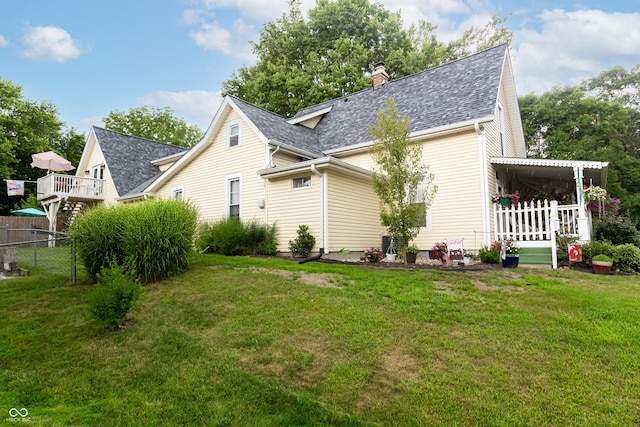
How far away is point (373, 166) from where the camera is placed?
39.4ft

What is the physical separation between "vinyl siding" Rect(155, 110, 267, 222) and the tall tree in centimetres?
1756

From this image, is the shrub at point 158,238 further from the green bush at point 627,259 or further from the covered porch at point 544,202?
the green bush at point 627,259

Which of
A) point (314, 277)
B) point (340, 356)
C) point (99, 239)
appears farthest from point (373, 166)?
point (340, 356)

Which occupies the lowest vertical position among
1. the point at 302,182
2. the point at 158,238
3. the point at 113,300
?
the point at 113,300

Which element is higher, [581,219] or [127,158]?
[127,158]

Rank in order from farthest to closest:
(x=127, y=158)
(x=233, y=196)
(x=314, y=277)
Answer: (x=127, y=158), (x=233, y=196), (x=314, y=277)

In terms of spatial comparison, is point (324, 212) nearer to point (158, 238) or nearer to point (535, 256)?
point (158, 238)

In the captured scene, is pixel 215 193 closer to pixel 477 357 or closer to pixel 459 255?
pixel 459 255

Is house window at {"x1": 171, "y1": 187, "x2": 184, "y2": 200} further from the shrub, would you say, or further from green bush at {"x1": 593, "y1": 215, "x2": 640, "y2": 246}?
green bush at {"x1": 593, "y1": 215, "x2": 640, "y2": 246}

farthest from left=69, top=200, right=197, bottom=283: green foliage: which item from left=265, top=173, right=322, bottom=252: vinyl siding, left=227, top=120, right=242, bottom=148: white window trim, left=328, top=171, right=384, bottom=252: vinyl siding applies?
left=227, top=120, right=242, bottom=148: white window trim

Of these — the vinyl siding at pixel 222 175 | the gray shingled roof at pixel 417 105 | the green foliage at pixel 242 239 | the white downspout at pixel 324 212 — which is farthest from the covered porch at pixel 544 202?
the vinyl siding at pixel 222 175

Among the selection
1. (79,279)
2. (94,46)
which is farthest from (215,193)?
(94,46)

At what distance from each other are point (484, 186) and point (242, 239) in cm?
728

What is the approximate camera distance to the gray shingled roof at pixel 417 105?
11.1m
